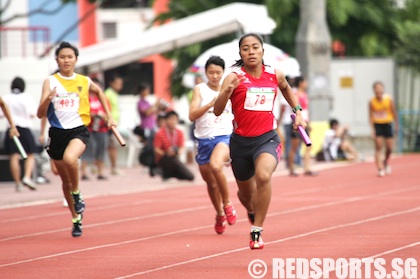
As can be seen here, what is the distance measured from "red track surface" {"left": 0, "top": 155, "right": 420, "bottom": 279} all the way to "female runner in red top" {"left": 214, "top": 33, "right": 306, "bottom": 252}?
30.0 inches

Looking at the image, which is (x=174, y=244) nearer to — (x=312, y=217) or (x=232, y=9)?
(x=312, y=217)

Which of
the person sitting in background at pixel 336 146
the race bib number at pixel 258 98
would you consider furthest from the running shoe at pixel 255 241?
the person sitting in background at pixel 336 146

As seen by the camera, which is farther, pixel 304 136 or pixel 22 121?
pixel 22 121

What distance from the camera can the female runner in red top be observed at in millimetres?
11570

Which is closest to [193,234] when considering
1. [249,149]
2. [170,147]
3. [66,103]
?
[66,103]

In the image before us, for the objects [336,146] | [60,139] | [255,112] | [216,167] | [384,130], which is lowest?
[336,146]

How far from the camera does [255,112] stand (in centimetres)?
1189

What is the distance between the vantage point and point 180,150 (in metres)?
23.3

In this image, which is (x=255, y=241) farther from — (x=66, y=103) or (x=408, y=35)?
(x=408, y=35)

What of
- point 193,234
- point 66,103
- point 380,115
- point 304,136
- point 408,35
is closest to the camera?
point 304,136

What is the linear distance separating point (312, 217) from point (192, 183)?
834 centimetres

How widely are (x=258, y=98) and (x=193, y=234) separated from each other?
261 centimetres

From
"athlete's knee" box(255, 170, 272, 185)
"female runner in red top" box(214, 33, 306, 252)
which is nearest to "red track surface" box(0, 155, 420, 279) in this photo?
"athlete's knee" box(255, 170, 272, 185)

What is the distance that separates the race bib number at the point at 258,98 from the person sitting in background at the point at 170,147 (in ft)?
36.2
